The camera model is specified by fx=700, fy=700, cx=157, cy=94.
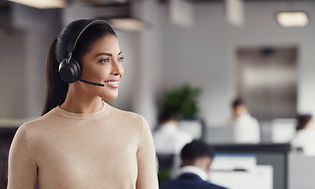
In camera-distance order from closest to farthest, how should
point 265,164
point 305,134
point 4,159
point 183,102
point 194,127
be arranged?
point 265,164, point 4,159, point 305,134, point 194,127, point 183,102

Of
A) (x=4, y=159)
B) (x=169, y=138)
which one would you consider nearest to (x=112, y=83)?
(x=4, y=159)

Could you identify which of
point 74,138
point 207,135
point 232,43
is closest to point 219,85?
point 232,43

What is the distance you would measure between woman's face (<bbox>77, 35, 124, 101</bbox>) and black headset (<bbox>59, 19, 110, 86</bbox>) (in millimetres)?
13

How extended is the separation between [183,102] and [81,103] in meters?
11.7

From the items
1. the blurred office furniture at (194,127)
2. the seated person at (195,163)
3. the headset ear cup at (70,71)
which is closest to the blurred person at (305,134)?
the blurred office furniture at (194,127)

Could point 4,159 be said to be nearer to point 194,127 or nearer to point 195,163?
point 195,163

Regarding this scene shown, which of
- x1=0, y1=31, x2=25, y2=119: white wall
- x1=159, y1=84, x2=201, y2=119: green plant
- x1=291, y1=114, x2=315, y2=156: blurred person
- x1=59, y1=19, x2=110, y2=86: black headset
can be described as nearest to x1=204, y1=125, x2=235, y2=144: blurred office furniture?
x1=291, y1=114, x2=315, y2=156: blurred person

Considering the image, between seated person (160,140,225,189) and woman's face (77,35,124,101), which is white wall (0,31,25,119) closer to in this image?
seated person (160,140,225,189)

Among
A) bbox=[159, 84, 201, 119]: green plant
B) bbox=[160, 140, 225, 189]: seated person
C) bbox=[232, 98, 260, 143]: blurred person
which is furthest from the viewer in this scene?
bbox=[159, 84, 201, 119]: green plant

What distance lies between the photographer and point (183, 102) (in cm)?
1300

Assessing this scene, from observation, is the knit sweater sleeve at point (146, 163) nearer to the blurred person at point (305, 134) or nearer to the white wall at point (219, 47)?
the blurred person at point (305, 134)

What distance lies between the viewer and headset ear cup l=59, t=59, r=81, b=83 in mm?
1296

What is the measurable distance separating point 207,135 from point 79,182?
6.69 meters

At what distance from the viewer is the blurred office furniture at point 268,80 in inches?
527
